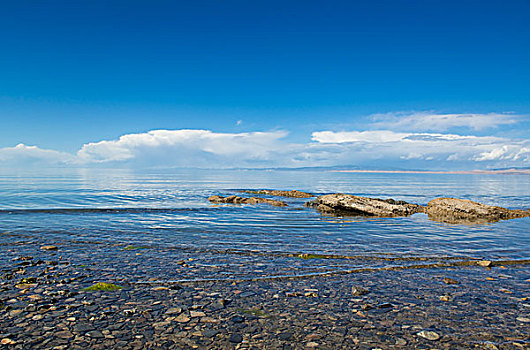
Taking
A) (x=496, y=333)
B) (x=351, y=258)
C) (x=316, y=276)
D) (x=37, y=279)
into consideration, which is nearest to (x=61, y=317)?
(x=37, y=279)

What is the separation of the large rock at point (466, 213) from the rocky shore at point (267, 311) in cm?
1418

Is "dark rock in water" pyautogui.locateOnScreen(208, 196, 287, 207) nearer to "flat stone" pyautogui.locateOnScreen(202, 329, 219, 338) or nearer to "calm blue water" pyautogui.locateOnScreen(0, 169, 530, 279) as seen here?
"calm blue water" pyautogui.locateOnScreen(0, 169, 530, 279)

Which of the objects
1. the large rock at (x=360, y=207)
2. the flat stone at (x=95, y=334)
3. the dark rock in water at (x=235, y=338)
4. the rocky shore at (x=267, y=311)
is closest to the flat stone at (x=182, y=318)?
the rocky shore at (x=267, y=311)

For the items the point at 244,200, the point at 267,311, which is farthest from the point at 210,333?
the point at 244,200

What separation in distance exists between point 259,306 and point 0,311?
4932 millimetres

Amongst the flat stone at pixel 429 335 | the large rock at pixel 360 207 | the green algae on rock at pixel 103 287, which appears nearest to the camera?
the flat stone at pixel 429 335

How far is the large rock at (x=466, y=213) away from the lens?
2308cm

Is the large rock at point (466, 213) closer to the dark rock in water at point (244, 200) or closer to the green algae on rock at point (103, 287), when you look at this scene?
the dark rock in water at point (244, 200)

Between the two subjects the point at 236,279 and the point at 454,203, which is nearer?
the point at 236,279

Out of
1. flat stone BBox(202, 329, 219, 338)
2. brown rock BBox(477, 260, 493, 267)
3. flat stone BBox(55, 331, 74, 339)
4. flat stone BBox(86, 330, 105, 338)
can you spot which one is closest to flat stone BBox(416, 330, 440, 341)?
flat stone BBox(202, 329, 219, 338)

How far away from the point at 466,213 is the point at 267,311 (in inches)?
827

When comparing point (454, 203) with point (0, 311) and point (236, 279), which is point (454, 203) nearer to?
point (236, 279)

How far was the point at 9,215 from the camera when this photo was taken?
22.6 meters

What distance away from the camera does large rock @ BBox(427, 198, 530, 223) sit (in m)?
23.1
